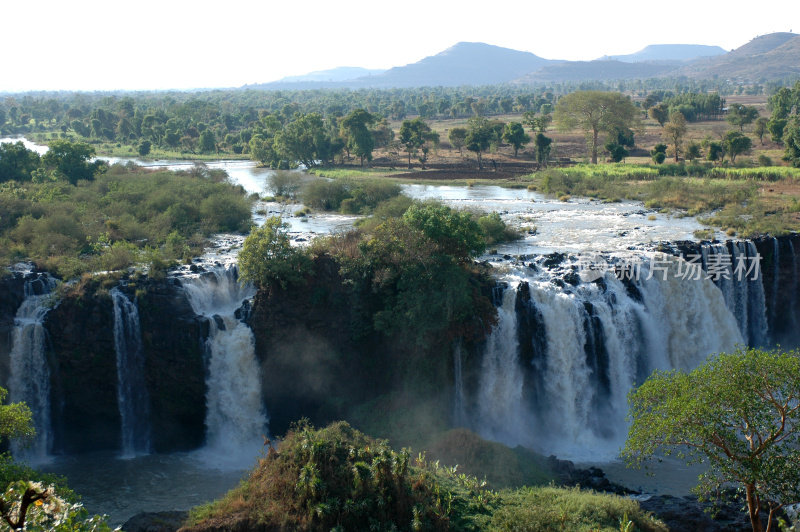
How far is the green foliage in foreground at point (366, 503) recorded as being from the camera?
14.3 meters

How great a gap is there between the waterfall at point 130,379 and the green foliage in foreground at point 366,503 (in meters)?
8.04

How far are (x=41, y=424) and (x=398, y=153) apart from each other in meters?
55.8

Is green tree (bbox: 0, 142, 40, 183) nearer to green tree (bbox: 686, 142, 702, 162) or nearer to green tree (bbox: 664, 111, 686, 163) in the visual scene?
green tree (bbox: 686, 142, 702, 162)

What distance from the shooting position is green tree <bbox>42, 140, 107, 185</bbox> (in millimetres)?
40281

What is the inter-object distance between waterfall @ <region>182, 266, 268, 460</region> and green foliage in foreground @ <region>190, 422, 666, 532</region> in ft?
24.3

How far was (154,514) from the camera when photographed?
16.7 m

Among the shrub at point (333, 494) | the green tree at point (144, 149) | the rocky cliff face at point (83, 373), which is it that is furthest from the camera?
the green tree at point (144, 149)

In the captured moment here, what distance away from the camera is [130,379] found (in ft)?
74.9

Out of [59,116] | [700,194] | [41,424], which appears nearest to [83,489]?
[41,424]

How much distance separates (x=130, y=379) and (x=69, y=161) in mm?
22857

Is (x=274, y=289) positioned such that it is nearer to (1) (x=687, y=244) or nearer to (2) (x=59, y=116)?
(1) (x=687, y=244)

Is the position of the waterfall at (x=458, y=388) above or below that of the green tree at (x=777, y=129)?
below

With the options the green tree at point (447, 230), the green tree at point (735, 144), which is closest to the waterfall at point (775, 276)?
the green tree at point (447, 230)

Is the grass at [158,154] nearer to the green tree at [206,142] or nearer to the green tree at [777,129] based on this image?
the green tree at [206,142]
